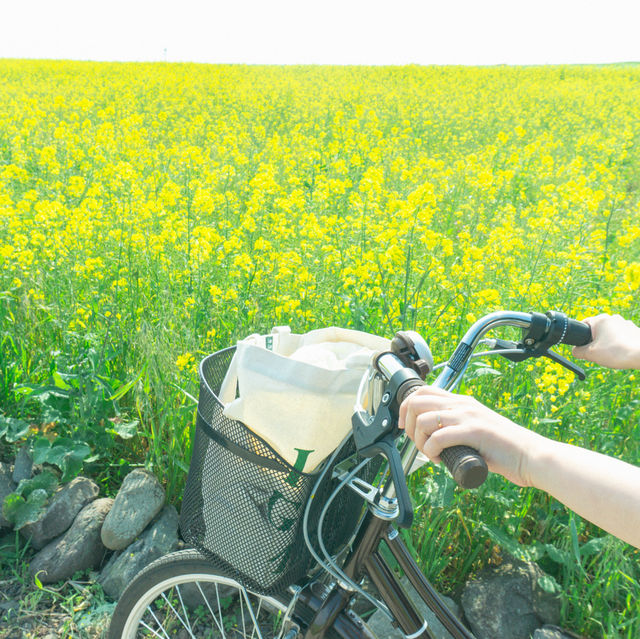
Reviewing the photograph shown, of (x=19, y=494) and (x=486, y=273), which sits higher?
(x=486, y=273)

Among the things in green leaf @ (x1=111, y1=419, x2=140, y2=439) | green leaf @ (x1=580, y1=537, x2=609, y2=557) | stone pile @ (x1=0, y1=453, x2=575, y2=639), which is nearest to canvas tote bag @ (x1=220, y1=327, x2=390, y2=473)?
stone pile @ (x1=0, y1=453, x2=575, y2=639)

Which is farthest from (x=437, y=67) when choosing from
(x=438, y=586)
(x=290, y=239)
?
(x=438, y=586)

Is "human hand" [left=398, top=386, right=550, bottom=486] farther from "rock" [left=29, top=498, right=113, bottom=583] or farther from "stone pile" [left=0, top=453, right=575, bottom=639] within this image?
"rock" [left=29, top=498, right=113, bottom=583]

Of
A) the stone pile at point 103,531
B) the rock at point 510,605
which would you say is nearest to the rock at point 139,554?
the stone pile at point 103,531

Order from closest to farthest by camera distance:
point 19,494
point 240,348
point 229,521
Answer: point 240,348, point 229,521, point 19,494

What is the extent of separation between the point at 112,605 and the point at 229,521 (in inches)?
46.5

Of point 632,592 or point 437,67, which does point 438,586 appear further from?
point 437,67

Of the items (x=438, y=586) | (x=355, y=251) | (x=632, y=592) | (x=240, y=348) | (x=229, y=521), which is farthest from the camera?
(x=355, y=251)

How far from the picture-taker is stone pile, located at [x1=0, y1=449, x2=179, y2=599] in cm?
215

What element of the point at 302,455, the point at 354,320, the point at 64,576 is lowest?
the point at 64,576

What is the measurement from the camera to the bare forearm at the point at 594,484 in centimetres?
72

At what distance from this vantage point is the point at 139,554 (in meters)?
2.13

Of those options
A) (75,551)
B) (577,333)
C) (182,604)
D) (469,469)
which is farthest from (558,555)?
(75,551)

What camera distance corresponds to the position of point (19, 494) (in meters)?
2.24
